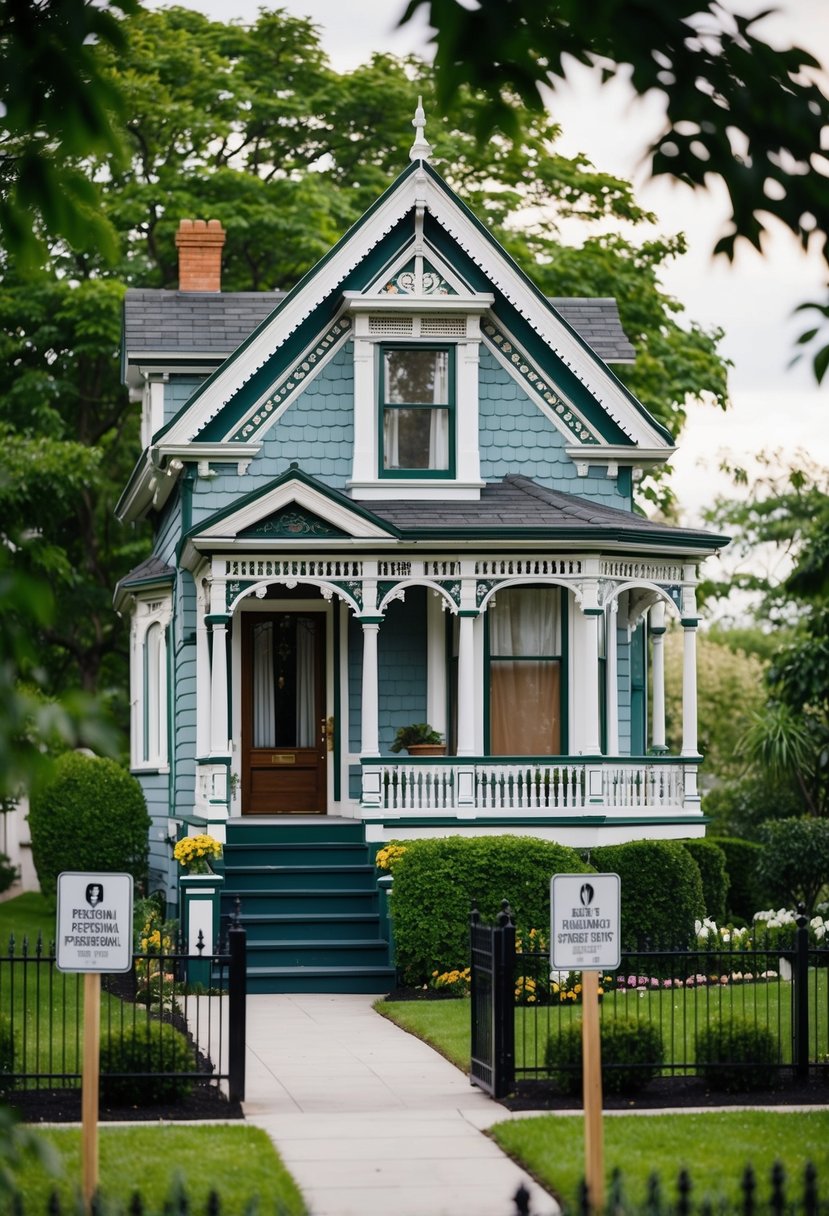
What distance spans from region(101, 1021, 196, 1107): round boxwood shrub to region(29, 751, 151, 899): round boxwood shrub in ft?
37.2

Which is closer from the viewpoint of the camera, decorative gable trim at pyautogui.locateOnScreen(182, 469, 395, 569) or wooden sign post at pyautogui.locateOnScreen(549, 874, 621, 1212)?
wooden sign post at pyautogui.locateOnScreen(549, 874, 621, 1212)

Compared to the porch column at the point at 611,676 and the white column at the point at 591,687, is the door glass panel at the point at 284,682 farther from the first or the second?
the white column at the point at 591,687

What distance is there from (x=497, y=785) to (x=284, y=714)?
3.69 m

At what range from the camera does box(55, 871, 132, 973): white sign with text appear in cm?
1116

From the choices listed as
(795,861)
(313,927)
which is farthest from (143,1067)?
(795,861)

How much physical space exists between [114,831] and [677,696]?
2253 centimetres

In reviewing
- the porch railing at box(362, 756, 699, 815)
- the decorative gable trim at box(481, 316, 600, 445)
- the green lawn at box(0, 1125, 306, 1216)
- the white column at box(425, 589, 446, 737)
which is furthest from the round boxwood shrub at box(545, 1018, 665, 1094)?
the decorative gable trim at box(481, 316, 600, 445)

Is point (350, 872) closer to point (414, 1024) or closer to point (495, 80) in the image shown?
point (414, 1024)

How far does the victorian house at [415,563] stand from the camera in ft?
71.1

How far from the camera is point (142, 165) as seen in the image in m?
36.5

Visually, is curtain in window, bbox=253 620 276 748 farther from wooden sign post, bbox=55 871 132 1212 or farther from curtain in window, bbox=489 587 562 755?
wooden sign post, bbox=55 871 132 1212

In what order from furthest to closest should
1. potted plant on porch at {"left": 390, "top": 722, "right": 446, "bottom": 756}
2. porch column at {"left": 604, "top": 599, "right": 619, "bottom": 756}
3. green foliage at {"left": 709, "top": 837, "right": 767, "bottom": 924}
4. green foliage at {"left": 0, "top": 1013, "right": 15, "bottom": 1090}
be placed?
1. green foliage at {"left": 709, "top": 837, "right": 767, "bottom": 924}
2. porch column at {"left": 604, "top": 599, "right": 619, "bottom": 756}
3. potted plant on porch at {"left": 390, "top": 722, "right": 446, "bottom": 756}
4. green foliage at {"left": 0, "top": 1013, "right": 15, "bottom": 1090}

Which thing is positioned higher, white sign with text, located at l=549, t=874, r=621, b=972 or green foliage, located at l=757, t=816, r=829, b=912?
white sign with text, located at l=549, t=874, r=621, b=972

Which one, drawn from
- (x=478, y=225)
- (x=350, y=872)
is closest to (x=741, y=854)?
(x=350, y=872)
